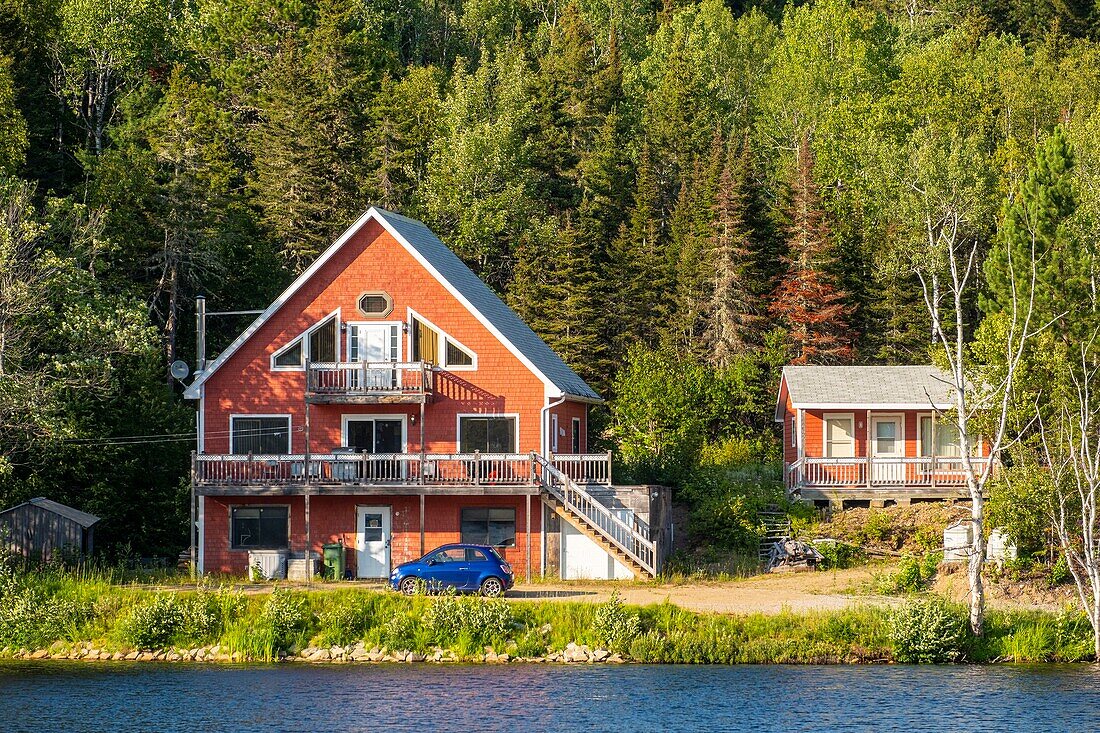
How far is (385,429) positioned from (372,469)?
2.28 metres

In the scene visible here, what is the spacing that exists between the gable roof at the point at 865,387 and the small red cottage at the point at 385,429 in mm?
8235

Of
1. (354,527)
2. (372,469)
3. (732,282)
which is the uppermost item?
(732,282)

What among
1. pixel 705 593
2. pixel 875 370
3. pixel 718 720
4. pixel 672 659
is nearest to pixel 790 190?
pixel 875 370

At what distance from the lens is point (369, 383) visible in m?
47.8

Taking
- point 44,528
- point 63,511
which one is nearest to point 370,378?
point 63,511

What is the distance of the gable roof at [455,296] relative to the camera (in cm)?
4850

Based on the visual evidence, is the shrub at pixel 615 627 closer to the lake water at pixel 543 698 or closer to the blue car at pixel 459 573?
the lake water at pixel 543 698

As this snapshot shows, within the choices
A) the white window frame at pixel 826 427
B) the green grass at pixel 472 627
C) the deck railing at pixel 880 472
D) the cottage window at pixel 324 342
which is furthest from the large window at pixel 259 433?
the white window frame at pixel 826 427

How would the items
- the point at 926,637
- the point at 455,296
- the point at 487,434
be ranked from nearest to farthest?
the point at 926,637
the point at 487,434
the point at 455,296

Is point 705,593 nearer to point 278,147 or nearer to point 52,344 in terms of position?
point 52,344

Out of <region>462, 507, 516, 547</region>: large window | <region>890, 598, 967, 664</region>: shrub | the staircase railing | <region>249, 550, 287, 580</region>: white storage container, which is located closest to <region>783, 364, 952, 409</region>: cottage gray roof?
the staircase railing

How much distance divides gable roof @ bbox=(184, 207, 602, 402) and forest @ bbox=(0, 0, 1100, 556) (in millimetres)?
3343

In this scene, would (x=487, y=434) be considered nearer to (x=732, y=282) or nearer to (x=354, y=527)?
(x=354, y=527)

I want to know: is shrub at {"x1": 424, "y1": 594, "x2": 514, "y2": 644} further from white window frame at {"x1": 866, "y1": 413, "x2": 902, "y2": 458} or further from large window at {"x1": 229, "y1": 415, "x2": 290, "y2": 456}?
white window frame at {"x1": 866, "y1": 413, "x2": 902, "y2": 458}
